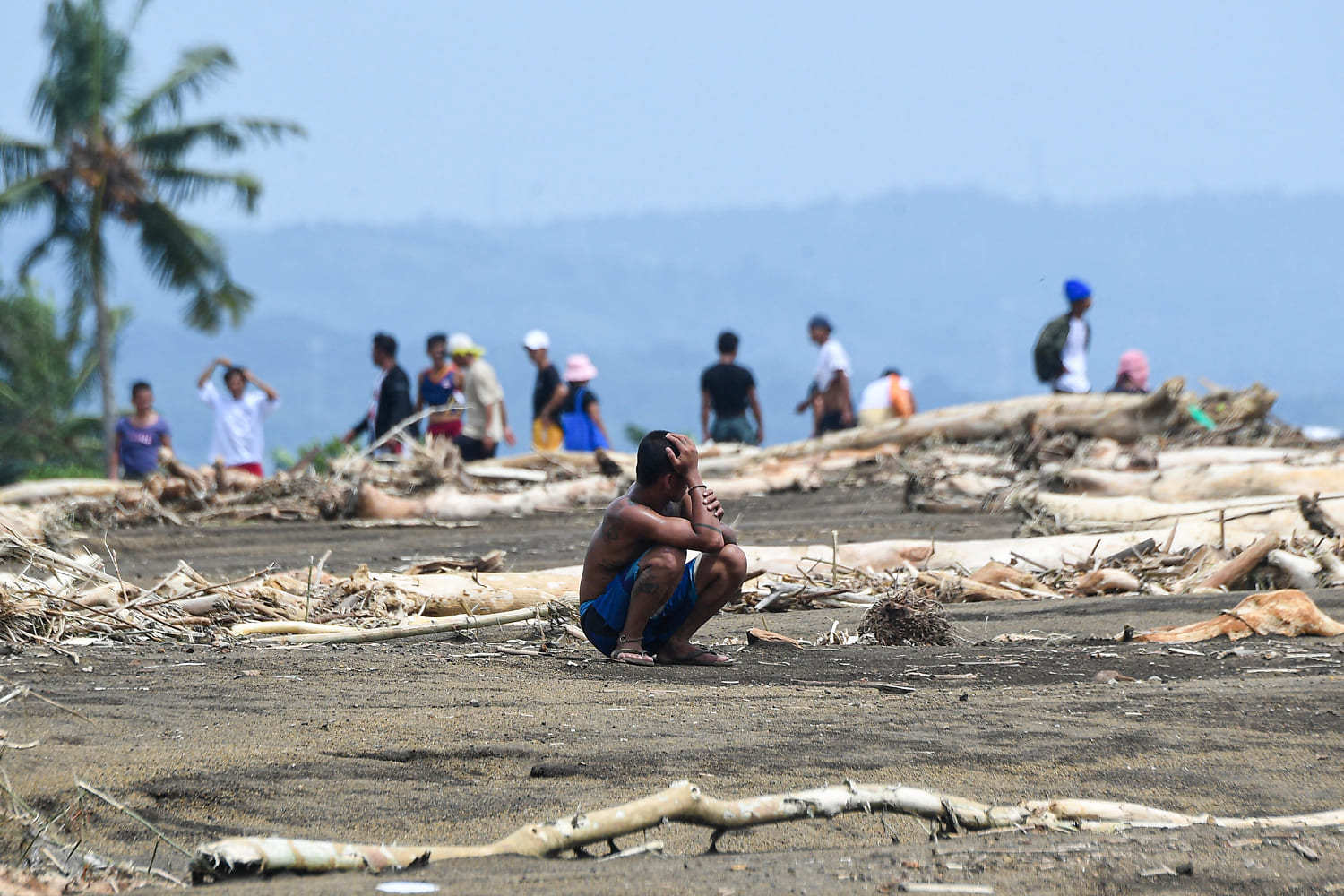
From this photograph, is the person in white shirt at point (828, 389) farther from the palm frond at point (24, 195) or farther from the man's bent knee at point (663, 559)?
the palm frond at point (24, 195)

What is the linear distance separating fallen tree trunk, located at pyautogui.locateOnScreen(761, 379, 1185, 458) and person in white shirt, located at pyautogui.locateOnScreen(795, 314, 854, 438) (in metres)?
0.50

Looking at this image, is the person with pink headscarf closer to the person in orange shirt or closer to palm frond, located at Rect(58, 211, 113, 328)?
the person in orange shirt

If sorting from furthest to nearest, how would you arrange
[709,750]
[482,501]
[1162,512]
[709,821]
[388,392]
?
[388,392]
[482,501]
[1162,512]
[709,750]
[709,821]

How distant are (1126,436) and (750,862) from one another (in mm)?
11628

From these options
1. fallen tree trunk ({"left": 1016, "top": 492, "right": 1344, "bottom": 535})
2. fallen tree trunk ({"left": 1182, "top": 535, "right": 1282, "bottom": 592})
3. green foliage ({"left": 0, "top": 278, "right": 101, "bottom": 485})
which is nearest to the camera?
fallen tree trunk ({"left": 1182, "top": 535, "right": 1282, "bottom": 592})

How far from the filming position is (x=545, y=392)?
14.9 m

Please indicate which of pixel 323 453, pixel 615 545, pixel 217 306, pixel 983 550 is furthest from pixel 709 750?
pixel 217 306

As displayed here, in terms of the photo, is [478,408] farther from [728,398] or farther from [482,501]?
[728,398]

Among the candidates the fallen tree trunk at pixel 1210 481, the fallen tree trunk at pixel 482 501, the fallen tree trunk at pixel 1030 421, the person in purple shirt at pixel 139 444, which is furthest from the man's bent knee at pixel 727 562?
the person in purple shirt at pixel 139 444

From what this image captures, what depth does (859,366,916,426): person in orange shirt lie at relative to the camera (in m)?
16.0

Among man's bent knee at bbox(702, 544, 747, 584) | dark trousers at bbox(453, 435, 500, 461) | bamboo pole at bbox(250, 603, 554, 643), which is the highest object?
dark trousers at bbox(453, 435, 500, 461)

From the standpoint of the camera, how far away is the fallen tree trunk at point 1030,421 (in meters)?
13.7

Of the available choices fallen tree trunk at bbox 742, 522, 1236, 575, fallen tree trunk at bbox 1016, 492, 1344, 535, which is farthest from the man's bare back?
fallen tree trunk at bbox 1016, 492, 1344, 535

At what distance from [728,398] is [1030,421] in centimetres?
317
